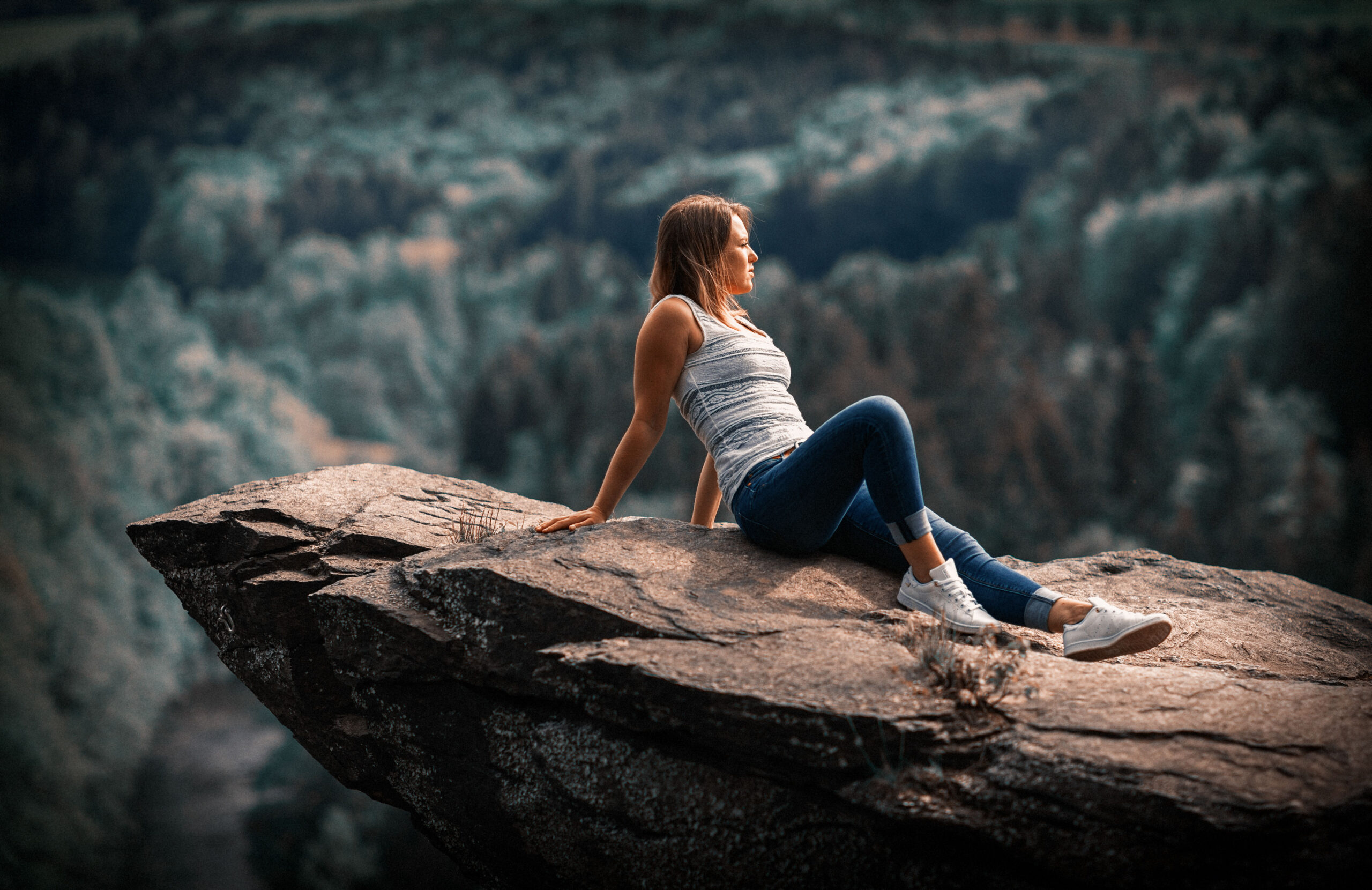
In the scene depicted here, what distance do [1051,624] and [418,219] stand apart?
185ft

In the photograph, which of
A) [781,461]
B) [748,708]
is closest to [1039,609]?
[781,461]

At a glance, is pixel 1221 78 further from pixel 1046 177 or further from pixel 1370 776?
pixel 1370 776

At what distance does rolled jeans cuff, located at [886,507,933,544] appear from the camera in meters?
4.06

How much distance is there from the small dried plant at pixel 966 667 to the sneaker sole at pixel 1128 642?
408 millimetres

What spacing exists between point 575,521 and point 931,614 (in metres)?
1.86

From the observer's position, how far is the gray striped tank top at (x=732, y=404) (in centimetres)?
440

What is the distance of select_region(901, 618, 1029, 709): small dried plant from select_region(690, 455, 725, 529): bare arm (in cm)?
156

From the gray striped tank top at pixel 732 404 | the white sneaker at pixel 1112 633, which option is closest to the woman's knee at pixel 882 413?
the gray striped tank top at pixel 732 404

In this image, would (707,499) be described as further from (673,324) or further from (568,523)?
(673,324)

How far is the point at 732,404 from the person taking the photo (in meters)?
4.46

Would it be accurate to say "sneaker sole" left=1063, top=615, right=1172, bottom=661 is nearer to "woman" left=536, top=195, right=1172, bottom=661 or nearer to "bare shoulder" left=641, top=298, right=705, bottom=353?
"woman" left=536, top=195, right=1172, bottom=661

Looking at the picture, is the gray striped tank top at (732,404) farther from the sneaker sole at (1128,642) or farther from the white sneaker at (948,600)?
the sneaker sole at (1128,642)

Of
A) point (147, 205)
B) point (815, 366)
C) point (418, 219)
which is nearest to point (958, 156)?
point (815, 366)

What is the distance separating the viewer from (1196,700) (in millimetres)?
3412
